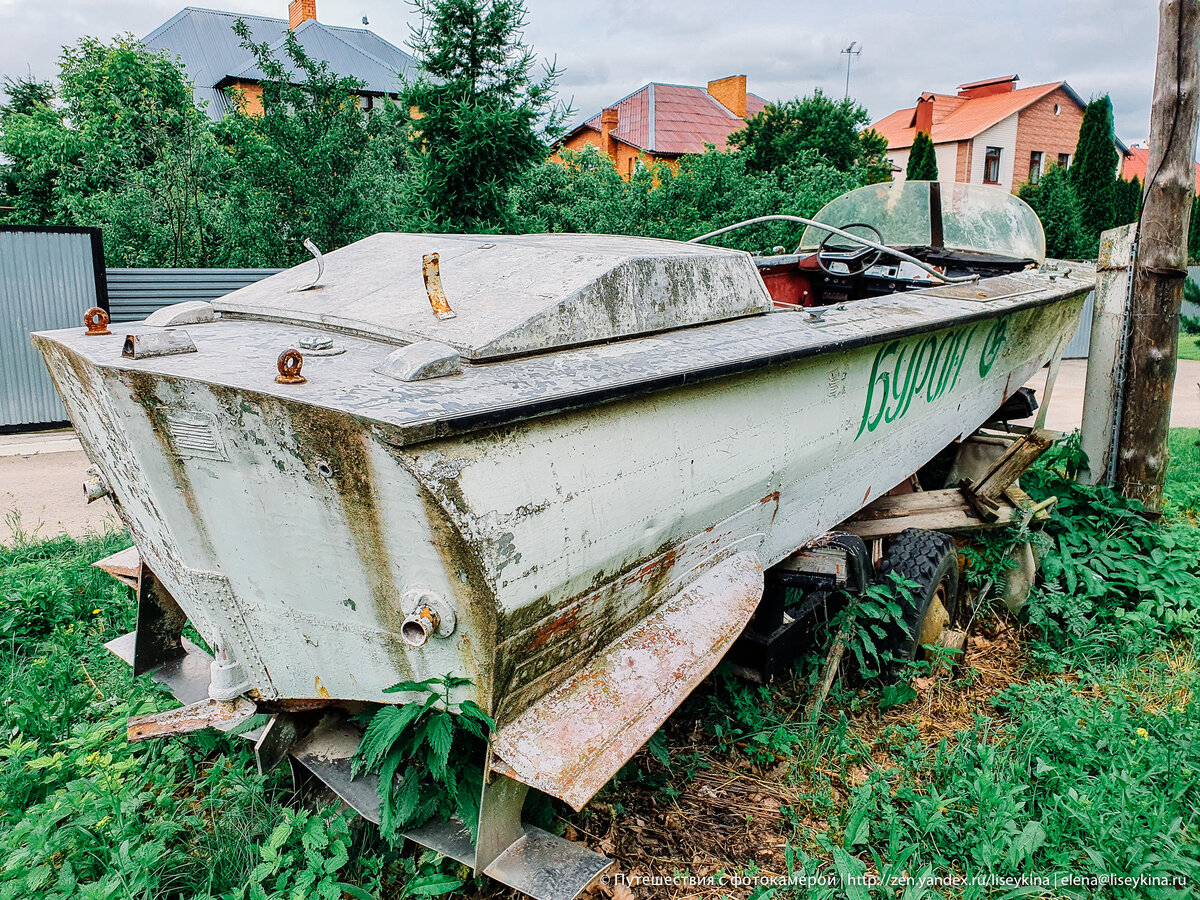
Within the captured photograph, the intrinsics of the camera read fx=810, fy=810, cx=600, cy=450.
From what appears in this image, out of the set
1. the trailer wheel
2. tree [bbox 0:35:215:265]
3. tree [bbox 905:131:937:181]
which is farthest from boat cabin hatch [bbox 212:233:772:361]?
tree [bbox 905:131:937:181]

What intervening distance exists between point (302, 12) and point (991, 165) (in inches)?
1006

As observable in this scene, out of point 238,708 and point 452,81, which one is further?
point 452,81

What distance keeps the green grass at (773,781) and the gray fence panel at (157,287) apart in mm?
5157

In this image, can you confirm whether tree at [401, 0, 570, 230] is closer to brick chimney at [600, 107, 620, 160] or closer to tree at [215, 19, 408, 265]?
tree at [215, 19, 408, 265]

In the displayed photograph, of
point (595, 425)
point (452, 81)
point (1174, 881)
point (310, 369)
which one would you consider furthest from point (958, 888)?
point (452, 81)

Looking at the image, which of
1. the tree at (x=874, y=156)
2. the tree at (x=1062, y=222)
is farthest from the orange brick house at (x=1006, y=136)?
the tree at (x=1062, y=222)

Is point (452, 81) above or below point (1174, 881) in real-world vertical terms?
above

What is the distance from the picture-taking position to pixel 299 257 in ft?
32.5

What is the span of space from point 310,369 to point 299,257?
8925 millimetres

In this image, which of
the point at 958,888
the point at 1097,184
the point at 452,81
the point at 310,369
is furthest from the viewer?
the point at 1097,184

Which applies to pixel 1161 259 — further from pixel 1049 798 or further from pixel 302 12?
pixel 302 12

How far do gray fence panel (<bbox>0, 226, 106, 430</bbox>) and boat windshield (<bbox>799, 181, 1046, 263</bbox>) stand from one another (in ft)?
20.4

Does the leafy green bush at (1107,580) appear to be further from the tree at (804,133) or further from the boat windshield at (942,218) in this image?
the tree at (804,133)

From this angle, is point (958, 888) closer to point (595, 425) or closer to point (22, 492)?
point (595, 425)
